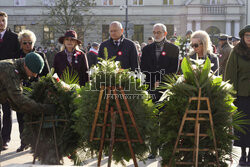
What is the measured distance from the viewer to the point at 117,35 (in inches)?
276

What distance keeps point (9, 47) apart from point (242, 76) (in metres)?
4.15

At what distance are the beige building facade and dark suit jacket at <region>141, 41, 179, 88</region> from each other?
97.6 feet

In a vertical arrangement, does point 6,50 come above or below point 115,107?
above

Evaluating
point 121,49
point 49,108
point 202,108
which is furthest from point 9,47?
point 202,108

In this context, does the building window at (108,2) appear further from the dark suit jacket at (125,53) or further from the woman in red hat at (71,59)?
the dark suit jacket at (125,53)

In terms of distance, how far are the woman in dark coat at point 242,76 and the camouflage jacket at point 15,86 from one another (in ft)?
10.1

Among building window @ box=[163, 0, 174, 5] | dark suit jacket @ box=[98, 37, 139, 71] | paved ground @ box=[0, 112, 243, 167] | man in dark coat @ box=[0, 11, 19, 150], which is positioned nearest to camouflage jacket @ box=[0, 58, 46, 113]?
paved ground @ box=[0, 112, 243, 167]

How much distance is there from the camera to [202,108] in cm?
441

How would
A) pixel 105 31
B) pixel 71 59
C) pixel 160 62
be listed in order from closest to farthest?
pixel 160 62, pixel 71 59, pixel 105 31

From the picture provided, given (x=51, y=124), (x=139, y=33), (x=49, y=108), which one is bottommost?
(x=51, y=124)

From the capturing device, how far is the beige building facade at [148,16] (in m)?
37.0

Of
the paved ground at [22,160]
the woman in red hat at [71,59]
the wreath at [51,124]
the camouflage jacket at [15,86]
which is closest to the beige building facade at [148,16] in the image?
the woman in red hat at [71,59]

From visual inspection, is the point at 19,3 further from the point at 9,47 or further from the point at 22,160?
the point at 22,160

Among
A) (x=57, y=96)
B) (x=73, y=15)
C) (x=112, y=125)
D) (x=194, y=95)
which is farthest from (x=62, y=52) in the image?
(x=73, y=15)
